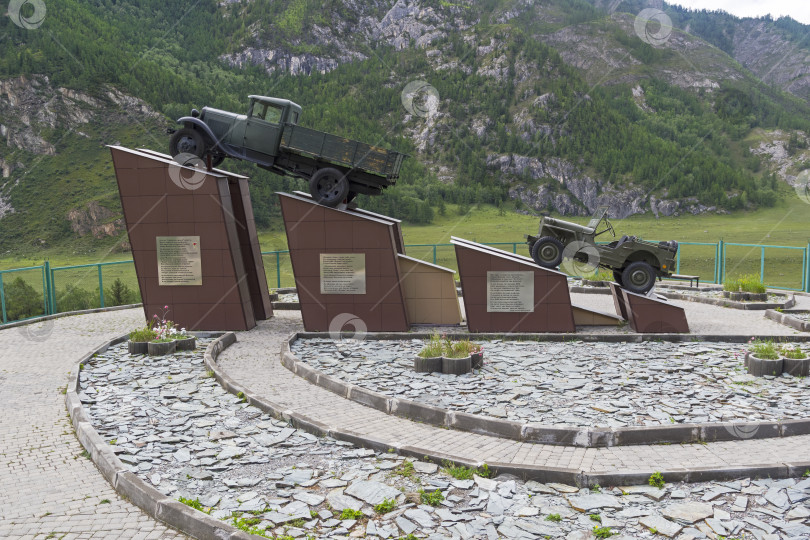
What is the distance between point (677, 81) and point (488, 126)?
2197 inches

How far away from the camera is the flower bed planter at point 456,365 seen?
11867 mm

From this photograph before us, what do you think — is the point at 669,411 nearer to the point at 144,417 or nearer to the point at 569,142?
the point at 144,417

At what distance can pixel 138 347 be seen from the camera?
14.4m

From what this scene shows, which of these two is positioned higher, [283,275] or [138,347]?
[138,347]

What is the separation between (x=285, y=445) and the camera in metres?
8.27

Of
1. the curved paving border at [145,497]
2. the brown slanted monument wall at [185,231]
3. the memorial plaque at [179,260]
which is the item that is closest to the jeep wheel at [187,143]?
the brown slanted monument wall at [185,231]

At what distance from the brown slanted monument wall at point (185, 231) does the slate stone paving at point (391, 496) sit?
324 inches

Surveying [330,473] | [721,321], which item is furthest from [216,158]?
[721,321]

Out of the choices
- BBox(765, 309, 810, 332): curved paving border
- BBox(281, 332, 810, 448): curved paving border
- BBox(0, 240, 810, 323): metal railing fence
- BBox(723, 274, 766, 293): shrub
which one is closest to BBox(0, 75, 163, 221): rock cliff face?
BBox(0, 240, 810, 323): metal railing fence

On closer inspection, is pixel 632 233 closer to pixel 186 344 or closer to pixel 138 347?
pixel 186 344

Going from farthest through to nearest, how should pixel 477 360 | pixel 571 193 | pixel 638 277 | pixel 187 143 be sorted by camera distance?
1. pixel 571 193
2. pixel 187 143
3. pixel 638 277
4. pixel 477 360

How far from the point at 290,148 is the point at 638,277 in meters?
9.89

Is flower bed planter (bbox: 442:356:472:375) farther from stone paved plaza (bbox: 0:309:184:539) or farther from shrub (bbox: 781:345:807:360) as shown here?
stone paved plaza (bbox: 0:309:184:539)

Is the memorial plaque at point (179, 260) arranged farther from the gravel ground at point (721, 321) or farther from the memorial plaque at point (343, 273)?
the gravel ground at point (721, 321)
